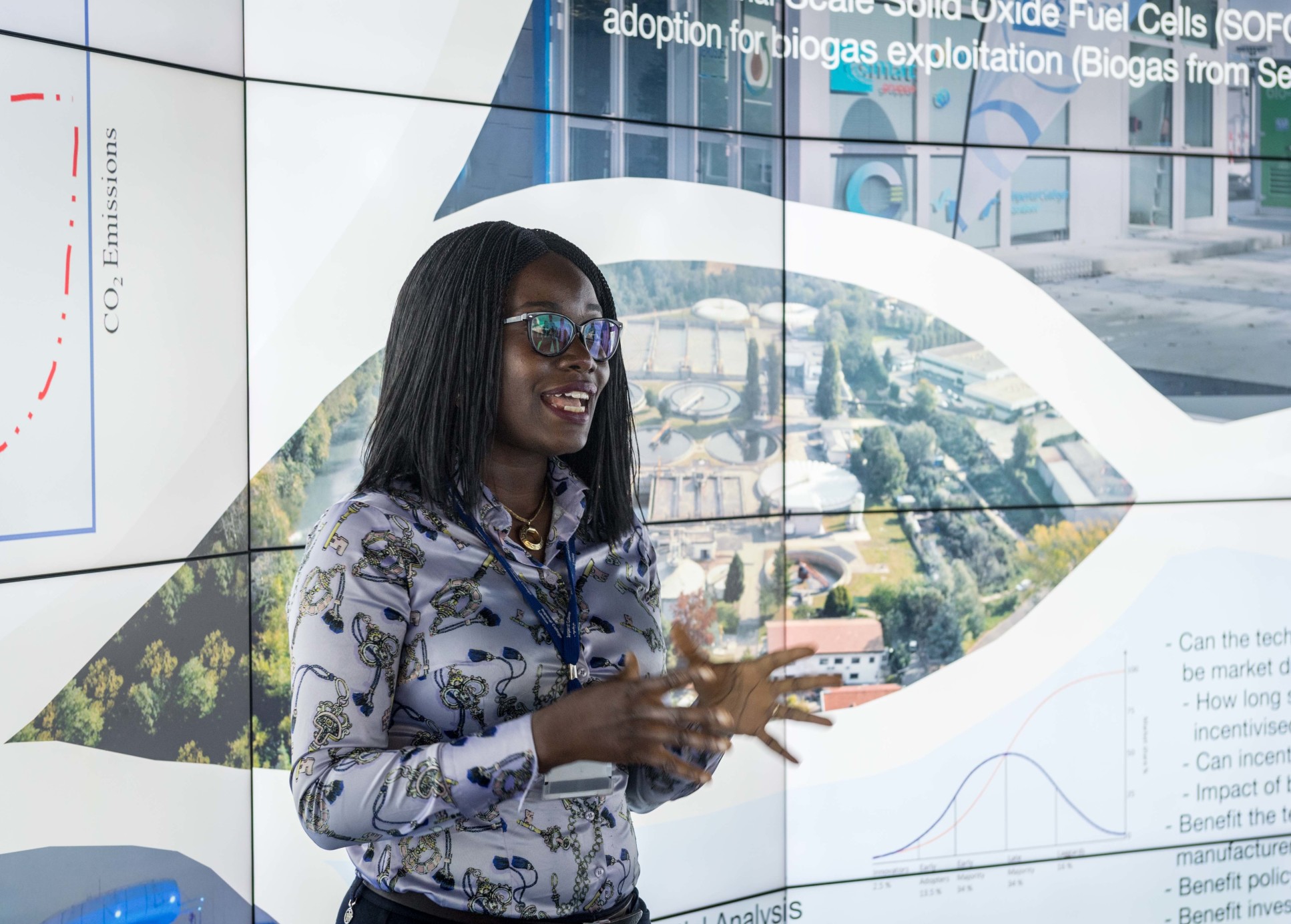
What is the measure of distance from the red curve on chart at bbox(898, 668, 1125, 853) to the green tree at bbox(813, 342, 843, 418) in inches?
45.2

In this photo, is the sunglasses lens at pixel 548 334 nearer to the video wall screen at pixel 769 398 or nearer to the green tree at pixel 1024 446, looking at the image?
the video wall screen at pixel 769 398

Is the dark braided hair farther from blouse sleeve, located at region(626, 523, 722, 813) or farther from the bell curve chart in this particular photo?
the bell curve chart

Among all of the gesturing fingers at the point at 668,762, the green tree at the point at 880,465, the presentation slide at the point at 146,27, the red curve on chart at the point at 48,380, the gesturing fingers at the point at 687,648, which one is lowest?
the gesturing fingers at the point at 668,762

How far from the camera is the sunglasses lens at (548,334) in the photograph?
5.10ft

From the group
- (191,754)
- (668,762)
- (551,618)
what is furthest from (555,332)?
(191,754)

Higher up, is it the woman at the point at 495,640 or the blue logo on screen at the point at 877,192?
→ the blue logo on screen at the point at 877,192

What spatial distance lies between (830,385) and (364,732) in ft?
7.91

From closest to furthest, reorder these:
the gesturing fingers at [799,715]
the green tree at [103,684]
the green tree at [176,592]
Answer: the gesturing fingers at [799,715] → the green tree at [103,684] → the green tree at [176,592]

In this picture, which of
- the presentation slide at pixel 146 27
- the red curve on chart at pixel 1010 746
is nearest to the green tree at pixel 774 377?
the red curve on chart at pixel 1010 746

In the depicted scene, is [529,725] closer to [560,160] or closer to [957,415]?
[560,160]

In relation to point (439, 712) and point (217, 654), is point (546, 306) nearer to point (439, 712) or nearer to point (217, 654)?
point (439, 712)

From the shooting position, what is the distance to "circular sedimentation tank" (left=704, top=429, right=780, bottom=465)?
335 cm

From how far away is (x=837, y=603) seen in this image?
3.48 meters

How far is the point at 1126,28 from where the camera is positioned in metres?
3.67
